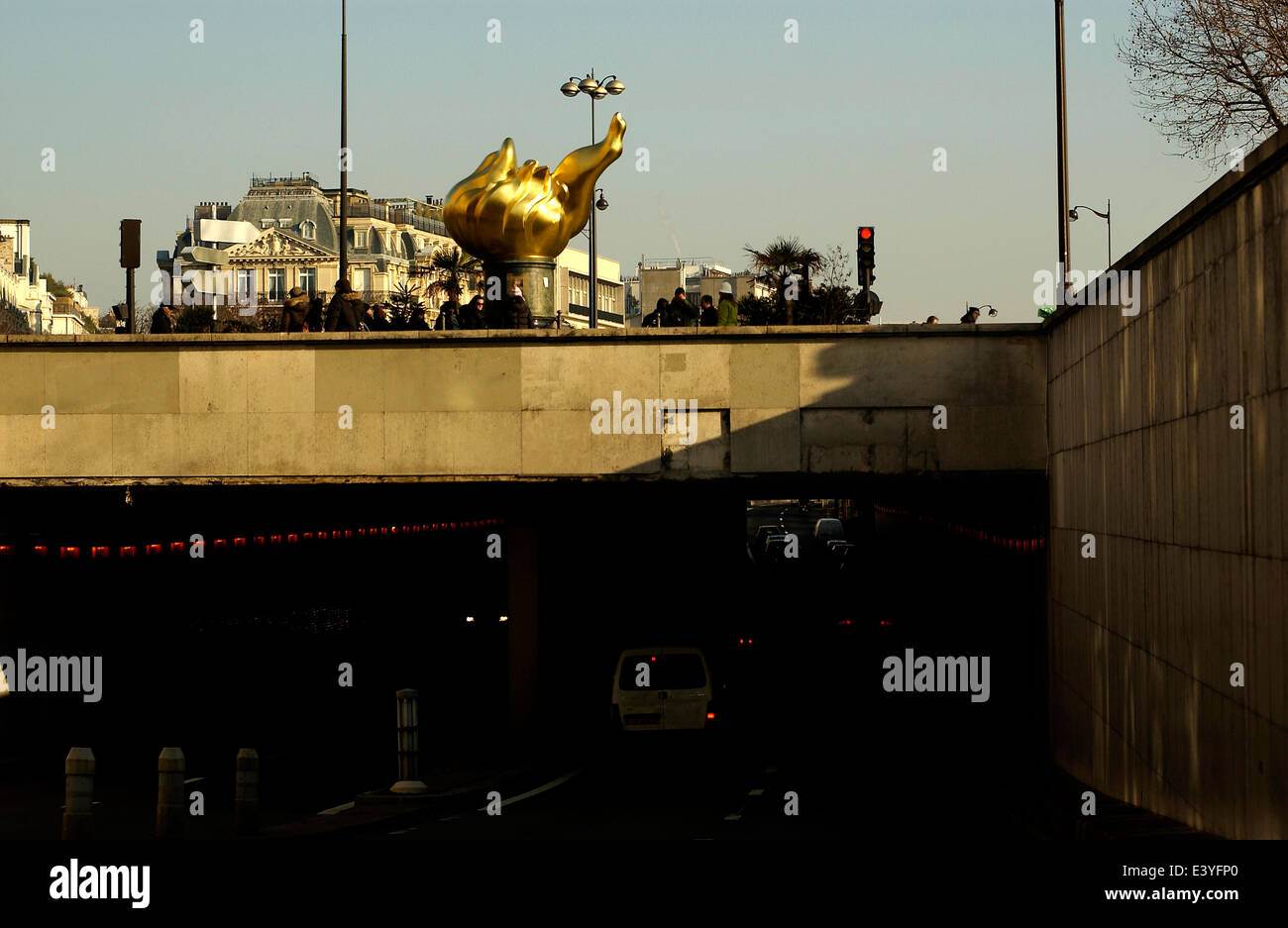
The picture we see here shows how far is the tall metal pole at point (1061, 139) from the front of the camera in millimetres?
28453

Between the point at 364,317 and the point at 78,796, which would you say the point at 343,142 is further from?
the point at 78,796

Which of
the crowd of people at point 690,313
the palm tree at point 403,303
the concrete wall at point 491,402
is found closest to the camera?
the concrete wall at point 491,402

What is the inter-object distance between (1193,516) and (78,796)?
32.8 ft

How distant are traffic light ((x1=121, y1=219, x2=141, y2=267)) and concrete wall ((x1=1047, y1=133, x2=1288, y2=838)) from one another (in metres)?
16.0

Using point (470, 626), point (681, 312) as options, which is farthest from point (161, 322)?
point (470, 626)

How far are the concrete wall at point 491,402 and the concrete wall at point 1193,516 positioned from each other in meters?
3.76

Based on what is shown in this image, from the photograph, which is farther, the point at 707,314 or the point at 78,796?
the point at 707,314

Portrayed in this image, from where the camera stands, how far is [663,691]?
25188 mm

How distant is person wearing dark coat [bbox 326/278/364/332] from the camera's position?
2505cm

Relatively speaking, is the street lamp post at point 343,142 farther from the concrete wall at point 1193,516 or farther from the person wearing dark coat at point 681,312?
the concrete wall at point 1193,516

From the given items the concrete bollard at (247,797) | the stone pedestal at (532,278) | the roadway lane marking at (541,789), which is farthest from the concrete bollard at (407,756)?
the stone pedestal at (532,278)

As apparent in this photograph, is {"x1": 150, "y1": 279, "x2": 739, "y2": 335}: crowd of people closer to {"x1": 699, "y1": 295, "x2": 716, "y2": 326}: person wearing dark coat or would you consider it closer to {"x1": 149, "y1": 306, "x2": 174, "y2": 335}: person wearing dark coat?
{"x1": 149, "y1": 306, "x2": 174, "y2": 335}: person wearing dark coat

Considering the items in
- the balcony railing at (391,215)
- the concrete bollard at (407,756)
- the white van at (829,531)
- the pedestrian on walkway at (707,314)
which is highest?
the balcony railing at (391,215)
